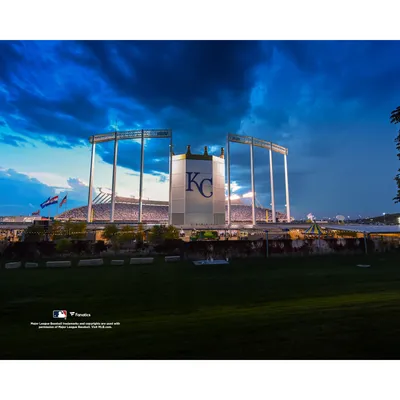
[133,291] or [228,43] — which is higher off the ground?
[228,43]

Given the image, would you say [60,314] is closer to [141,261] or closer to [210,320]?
[210,320]

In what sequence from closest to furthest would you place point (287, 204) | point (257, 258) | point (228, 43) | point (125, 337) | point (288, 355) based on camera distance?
point (288, 355), point (125, 337), point (228, 43), point (257, 258), point (287, 204)

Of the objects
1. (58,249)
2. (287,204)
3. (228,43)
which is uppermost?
(287,204)

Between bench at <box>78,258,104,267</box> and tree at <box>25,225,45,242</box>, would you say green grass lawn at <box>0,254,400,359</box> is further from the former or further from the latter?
tree at <box>25,225,45,242</box>

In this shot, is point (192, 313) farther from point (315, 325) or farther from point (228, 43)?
point (228, 43)

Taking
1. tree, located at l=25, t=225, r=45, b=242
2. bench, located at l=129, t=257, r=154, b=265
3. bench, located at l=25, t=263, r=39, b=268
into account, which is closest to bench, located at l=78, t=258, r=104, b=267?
bench, located at l=129, t=257, r=154, b=265

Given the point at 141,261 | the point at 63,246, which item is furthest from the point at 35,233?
the point at 141,261

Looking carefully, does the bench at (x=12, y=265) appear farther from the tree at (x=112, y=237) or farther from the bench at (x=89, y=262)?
the tree at (x=112, y=237)

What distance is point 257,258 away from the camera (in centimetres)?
1219

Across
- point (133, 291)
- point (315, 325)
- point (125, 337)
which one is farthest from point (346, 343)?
point (133, 291)

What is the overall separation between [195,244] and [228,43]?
9650 millimetres

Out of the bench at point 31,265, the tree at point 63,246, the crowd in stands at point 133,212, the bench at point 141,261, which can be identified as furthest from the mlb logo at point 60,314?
the crowd in stands at point 133,212

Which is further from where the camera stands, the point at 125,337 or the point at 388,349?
the point at 125,337

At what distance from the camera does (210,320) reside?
3.65 m
